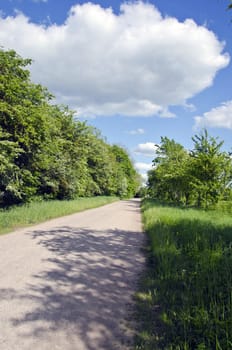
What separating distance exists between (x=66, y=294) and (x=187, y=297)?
202 centimetres

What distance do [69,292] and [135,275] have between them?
5.18 ft

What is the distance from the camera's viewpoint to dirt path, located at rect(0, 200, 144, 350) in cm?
A: 288

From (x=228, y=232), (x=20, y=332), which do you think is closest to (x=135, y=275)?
(x=20, y=332)

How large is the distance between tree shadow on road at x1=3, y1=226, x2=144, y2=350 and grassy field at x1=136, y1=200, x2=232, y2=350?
0.30m

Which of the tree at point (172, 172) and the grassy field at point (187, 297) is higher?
the tree at point (172, 172)

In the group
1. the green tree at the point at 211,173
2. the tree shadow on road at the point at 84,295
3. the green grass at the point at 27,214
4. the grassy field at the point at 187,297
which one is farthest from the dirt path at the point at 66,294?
the green tree at the point at 211,173

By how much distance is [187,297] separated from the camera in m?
3.58

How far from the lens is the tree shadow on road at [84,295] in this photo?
2971mm

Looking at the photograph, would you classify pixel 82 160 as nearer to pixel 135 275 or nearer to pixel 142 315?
pixel 135 275

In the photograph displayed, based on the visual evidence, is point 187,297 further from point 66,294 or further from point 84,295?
point 66,294

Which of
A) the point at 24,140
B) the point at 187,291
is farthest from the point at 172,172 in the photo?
the point at 187,291

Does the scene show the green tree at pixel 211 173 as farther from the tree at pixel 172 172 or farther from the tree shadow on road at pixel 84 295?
the tree shadow on road at pixel 84 295

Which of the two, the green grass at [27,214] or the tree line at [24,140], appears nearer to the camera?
the green grass at [27,214]

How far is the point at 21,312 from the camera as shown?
3414mm
